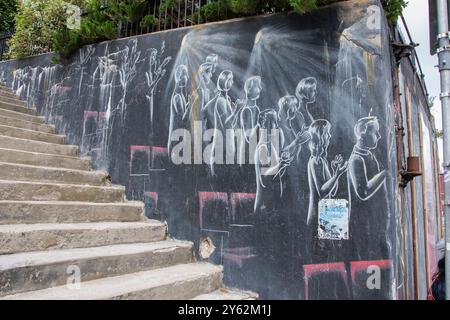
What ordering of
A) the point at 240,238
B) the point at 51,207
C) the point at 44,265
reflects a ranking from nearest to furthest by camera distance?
the point at 44,265
the point at 51,207
the point at 240,238

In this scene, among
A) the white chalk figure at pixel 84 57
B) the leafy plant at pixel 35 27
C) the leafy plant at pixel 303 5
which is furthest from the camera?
the leafy plant at pixel 35 27

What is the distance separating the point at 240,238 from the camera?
415 centimetres

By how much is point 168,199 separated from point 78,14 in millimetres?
4723

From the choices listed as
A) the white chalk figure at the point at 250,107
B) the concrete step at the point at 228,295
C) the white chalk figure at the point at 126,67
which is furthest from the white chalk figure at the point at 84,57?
the concrete step at the point at 228,295

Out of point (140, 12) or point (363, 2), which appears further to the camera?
point (140, 12)

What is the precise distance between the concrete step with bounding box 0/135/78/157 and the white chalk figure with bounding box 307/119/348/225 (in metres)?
4.04

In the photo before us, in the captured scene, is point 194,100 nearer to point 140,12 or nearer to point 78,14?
point 140,12

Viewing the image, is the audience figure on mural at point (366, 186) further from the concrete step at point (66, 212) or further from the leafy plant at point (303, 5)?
the concrete step at point (66, 212)

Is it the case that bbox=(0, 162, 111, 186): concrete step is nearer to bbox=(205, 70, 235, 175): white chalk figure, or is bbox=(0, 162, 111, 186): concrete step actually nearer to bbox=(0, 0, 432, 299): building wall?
bbox=(0, 0, 432, 299): building wall

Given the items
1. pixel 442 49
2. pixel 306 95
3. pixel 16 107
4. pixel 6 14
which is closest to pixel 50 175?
pixel 16 107

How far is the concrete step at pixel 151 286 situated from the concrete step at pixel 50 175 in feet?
6.37

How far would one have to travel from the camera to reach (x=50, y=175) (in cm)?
463

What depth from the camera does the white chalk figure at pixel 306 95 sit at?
12.7 ft
